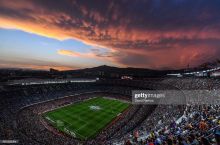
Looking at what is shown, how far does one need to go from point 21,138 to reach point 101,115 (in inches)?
837

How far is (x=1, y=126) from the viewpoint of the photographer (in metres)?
27.4

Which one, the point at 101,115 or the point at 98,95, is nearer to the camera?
the point at 101,115

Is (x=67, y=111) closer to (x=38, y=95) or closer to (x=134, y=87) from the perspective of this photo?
(x=38, y=95)

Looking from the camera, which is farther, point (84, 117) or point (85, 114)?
point (85, 114)

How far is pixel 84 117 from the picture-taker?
41719 mm

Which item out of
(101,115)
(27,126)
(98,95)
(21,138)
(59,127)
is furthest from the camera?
(98,95)

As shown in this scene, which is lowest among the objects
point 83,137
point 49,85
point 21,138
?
point 83,137

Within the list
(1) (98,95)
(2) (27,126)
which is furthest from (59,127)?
(1) (98,95)

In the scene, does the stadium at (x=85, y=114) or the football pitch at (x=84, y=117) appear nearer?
the stadium at (x=85, y=114)

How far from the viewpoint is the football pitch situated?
34528mm

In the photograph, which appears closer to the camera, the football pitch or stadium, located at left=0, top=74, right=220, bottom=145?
stadium, located at left=0, top=74, right=220, bottom=145

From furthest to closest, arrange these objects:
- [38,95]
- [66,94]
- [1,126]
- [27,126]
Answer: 1. [66,94]
2. [38,95]
3. [27,126]
4. [1,126]

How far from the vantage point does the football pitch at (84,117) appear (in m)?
34.5

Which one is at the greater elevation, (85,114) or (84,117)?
(85,114)
